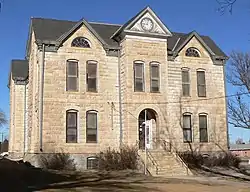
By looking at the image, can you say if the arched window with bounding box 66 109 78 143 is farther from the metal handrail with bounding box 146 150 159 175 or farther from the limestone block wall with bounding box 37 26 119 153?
the metal handrail with bounding box 146 150 159 175

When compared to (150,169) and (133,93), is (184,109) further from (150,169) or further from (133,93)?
(150,169)

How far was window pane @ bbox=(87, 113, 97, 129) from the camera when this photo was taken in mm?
31234

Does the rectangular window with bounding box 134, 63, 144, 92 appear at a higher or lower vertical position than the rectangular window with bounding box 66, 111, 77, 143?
higher

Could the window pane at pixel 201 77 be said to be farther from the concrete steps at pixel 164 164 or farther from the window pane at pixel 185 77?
the concrete steps at pixel 164 164

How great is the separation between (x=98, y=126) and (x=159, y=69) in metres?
6.63

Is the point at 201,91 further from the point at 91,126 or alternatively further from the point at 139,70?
the point at 91,126

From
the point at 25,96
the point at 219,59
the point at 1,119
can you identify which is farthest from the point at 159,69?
the point at 1,119

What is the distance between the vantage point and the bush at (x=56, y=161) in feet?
95.5

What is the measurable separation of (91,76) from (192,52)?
9.30 m

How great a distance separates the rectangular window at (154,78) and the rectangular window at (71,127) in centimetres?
656

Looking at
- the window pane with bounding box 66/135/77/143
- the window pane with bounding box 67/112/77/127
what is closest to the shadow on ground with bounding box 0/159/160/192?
the window pane with bounding box 66/135/77/143

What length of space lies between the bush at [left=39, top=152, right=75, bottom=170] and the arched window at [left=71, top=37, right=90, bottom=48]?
27.4ft

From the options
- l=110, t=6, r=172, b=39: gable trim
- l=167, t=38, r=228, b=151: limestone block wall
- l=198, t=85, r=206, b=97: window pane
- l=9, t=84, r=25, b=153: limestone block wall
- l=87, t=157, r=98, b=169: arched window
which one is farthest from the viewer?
l=9, t=84, r=25, b=153: limestone block wall

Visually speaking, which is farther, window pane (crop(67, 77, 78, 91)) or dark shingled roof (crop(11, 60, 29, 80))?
dark shingled roof (crop(11, 60, 29, 80))
